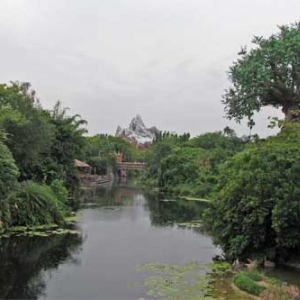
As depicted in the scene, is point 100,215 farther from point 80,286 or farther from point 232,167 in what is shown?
point 80,286

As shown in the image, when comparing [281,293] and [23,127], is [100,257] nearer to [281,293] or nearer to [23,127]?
[281,293]

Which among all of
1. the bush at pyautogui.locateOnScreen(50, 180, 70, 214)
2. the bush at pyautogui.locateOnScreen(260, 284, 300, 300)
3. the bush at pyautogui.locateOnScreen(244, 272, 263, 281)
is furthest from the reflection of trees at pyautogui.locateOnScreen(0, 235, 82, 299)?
the bush at pyautogui.locateOnScreen(50, 180, 70, 214)

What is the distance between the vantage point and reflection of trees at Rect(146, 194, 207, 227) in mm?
34369

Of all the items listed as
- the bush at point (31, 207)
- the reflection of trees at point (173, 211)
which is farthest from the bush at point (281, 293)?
the reflection of trees at point (173, 211)

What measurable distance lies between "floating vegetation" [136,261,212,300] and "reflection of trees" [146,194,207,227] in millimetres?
13153

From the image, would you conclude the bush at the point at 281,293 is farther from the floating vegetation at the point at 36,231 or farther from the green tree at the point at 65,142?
the green tree at the point at 65,142

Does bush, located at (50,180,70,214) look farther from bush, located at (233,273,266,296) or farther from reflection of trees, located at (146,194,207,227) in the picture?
bush, located at (233,273,266,296)

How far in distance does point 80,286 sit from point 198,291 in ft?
13.0

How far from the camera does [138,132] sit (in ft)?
518

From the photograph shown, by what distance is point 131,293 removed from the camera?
50.7 feet

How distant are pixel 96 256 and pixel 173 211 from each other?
1939 cm

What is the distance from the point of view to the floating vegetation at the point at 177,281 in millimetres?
15012

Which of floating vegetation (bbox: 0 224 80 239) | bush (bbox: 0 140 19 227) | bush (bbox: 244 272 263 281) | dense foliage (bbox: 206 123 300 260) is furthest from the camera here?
floating vegetation (bbox: 0 224 80 239)

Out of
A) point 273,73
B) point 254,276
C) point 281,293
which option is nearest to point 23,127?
point 273,73
